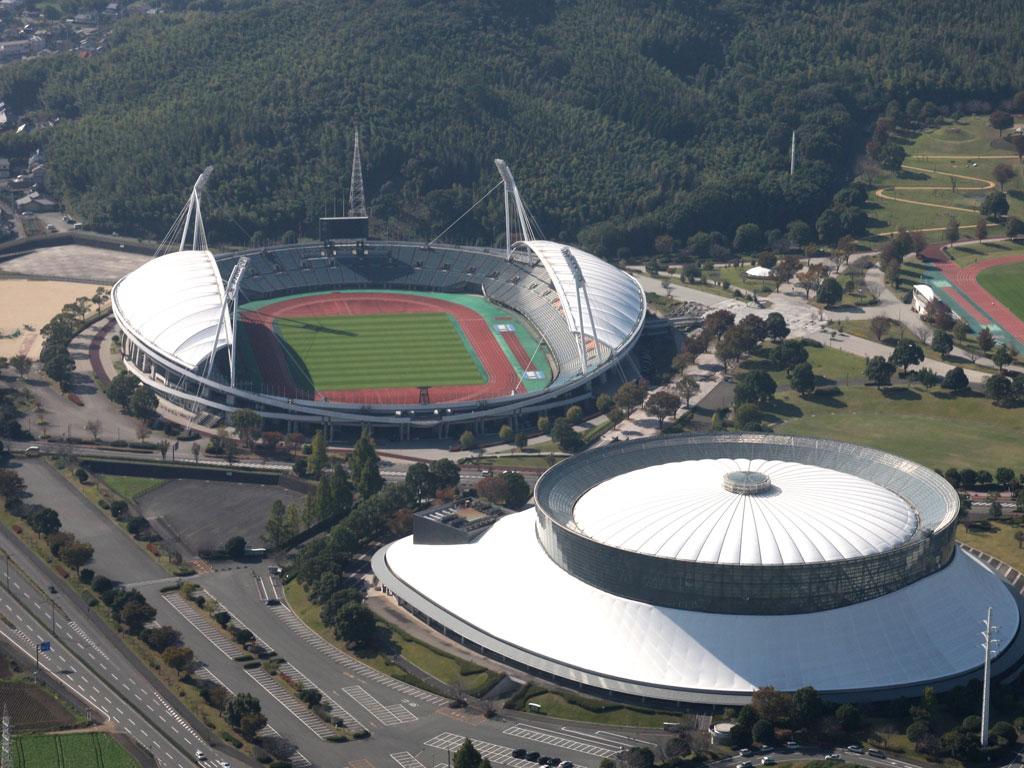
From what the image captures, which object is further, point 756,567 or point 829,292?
point 829,292

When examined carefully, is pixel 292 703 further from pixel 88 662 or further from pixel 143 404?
pixel 143 404

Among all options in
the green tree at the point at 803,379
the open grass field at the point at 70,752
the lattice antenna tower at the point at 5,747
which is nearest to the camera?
the lattice antenna tower at the point at 5,747

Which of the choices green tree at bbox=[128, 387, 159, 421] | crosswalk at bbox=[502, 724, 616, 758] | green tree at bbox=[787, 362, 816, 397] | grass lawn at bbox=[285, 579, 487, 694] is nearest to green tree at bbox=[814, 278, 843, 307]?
green tree at bbox=[787, 362, 816, 397]

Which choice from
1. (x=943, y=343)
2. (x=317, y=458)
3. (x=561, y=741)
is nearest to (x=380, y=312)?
(x=317, y=458)

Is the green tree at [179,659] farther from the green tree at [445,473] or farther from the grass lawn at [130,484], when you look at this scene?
the green tree at [445,473]

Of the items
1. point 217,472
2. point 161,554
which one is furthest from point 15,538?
point 217,472

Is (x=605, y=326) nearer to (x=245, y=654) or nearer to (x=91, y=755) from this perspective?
(x=245, y=654)

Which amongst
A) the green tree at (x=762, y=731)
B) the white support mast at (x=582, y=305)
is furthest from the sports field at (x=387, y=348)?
the green tree at (x=762, y=731)
